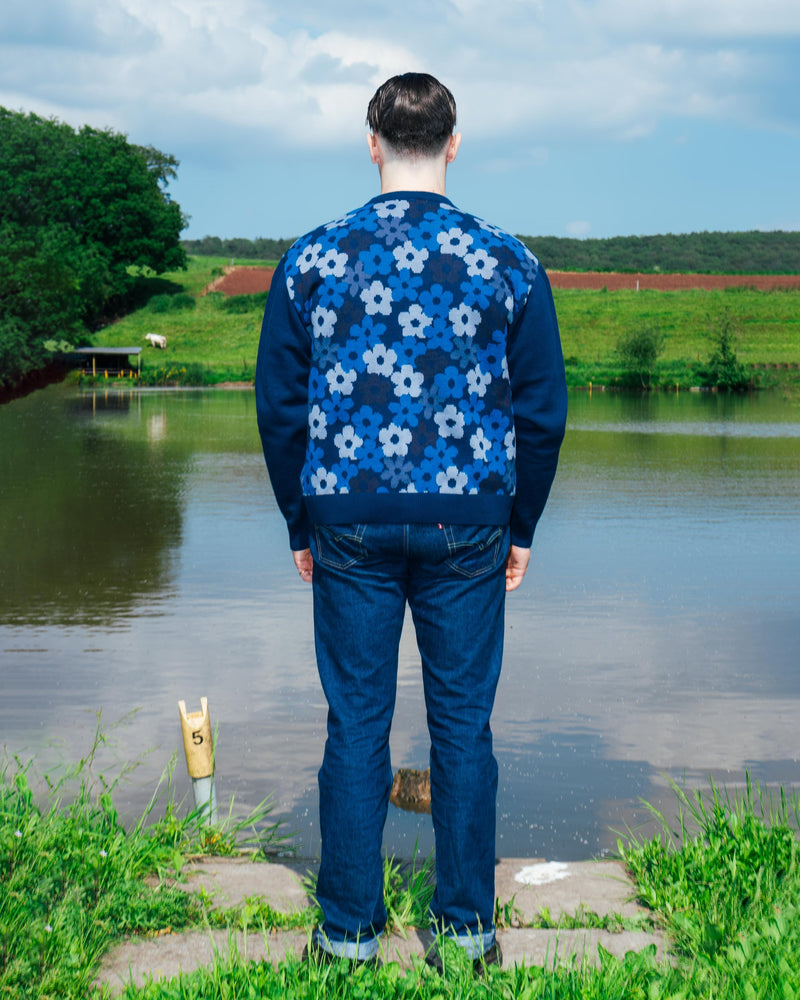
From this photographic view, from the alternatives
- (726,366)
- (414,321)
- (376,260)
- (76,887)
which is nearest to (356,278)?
(376,260)

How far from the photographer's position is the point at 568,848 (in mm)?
3828

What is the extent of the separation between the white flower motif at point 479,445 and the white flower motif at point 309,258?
520 millimetres

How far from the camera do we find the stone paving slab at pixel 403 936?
252 centimetres

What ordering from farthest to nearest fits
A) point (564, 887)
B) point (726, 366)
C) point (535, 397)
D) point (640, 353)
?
point (726, 366) < point (640, 353) < point (564, 887) < point (535, 397)

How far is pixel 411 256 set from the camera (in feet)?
8.03

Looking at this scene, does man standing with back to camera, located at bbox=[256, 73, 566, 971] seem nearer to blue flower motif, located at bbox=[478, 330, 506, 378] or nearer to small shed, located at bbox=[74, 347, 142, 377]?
blue flower motif, located at bbox=[478, 330, 506, 378]

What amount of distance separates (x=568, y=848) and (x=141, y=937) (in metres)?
1.67

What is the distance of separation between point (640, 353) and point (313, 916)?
1521 inches

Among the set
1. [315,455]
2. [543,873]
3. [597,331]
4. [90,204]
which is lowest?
[543,873]

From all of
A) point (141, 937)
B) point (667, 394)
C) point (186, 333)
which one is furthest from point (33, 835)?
point (186, 333)

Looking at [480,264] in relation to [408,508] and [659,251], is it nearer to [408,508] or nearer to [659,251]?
[408,508]

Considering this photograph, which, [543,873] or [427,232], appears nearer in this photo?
[427,232]

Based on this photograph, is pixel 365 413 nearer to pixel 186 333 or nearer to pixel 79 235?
pixel 186 333

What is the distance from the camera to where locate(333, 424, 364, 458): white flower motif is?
2.46 m
